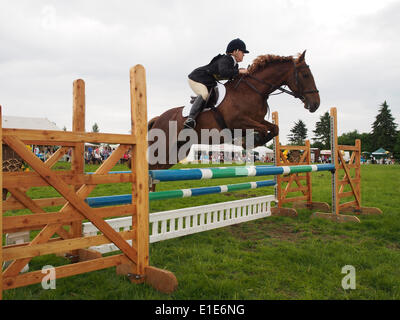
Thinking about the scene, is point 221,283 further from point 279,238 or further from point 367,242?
point 367,242

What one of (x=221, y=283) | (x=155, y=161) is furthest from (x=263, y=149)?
(x=221, y=283)

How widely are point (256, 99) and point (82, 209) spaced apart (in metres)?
2.68

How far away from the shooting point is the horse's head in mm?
4098

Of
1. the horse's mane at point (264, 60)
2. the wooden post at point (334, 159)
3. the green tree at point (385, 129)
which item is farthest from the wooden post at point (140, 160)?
the green tree at point (385, 129)

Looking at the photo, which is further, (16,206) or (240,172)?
(240,172)

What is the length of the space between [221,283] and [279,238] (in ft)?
5.55

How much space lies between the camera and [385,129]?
5059 cm

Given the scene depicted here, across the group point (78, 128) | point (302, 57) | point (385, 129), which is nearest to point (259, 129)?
point (302, 57)

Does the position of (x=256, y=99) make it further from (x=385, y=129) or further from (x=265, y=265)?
(x=385, y=129)

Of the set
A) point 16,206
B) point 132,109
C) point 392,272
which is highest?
point 132,109

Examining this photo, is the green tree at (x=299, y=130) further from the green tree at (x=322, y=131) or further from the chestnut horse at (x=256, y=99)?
the chestnut horse at (x=256, y=99)

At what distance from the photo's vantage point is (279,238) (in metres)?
3.60

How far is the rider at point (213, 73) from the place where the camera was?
3.65m

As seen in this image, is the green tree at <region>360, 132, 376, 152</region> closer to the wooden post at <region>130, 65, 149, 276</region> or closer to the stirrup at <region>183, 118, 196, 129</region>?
the stirrup at <region>183, 118, 196, 129</region>
